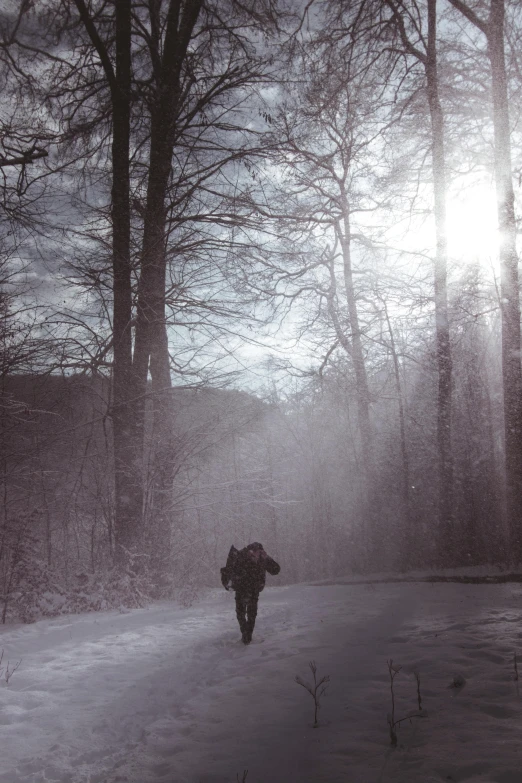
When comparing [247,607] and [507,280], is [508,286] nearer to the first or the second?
[507,280]

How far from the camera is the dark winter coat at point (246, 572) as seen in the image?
661cm

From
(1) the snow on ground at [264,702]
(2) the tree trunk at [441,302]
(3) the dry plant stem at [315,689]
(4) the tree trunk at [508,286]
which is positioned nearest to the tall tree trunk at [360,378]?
(2) the tree trunk at [441,302]

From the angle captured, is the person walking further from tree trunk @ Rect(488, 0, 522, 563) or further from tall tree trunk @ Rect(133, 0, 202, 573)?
tree trunk @ Rect(488, 0, 522, 563)

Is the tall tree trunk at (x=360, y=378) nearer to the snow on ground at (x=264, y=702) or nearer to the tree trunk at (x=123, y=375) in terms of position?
the tree trunk at (x=123, y=375)

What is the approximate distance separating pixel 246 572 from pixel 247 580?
0.10m

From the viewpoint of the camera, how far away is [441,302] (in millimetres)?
12727

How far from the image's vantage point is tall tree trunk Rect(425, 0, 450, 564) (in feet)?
41.3

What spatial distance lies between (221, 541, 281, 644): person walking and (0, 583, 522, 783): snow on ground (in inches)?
12.3

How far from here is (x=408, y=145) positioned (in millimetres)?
13859

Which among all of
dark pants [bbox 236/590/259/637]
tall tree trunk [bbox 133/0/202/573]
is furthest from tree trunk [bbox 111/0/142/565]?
dark pants [bbox 236/590/259/637]

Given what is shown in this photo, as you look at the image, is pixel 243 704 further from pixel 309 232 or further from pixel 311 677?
pixel 309 232

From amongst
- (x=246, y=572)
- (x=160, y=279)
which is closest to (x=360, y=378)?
(x=160, y=279)

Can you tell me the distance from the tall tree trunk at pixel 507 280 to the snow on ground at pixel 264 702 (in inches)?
139

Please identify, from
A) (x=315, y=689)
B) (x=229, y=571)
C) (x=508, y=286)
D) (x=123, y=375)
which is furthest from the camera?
(x=508, y=286)
